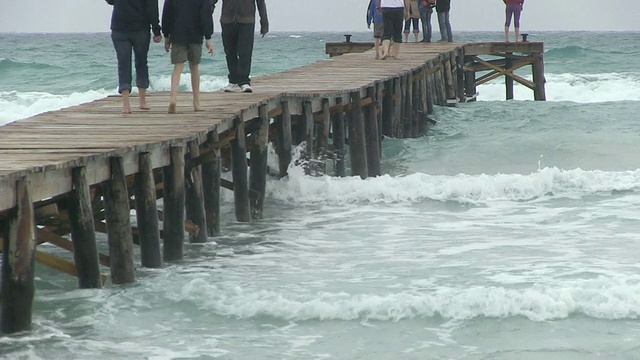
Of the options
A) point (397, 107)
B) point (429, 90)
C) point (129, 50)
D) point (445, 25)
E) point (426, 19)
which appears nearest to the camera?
point (129, 50)

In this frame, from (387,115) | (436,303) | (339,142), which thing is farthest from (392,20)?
(436,303)

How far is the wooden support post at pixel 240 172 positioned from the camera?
12273 mm

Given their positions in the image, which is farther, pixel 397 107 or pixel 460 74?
pixel 460 74

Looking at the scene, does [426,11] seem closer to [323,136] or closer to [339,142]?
[339,142]

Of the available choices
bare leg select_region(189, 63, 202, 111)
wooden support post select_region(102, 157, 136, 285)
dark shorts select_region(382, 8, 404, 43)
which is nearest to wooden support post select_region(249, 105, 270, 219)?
bare leg select_region(189, 63, 202, 111)

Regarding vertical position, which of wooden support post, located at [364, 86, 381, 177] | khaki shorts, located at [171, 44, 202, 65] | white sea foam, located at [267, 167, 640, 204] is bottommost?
white sea foam, located at [267, 167, 640, 204]

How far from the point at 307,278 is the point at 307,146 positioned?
4.46 metres

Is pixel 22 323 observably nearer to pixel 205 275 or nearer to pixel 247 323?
pixel 247 323

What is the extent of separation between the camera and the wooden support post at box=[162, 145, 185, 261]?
10352mm

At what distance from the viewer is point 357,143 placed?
16.1 meters

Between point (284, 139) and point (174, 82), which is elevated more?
point (174, 82)

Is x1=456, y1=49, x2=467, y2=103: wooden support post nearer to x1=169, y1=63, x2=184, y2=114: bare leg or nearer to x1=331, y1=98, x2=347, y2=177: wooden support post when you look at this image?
x1=331, y1=98, x2=347, y2=177: wooden support post

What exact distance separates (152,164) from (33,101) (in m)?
27.2

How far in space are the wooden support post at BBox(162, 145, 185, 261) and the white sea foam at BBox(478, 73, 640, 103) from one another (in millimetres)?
28006
